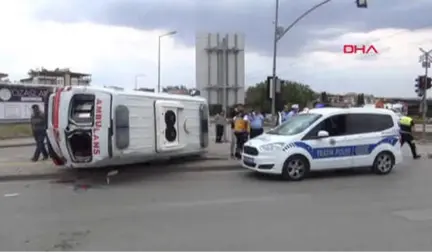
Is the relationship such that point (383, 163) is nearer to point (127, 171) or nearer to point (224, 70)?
point (127, 171)

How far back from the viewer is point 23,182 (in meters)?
11.9

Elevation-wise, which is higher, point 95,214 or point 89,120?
point 89,120

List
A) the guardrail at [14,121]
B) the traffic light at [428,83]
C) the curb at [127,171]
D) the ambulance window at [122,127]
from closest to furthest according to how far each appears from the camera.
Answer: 1. the ambulance window at [122,127]
2. the curb at [127,171]
3. the traffic light at [428,83]
4. the guardrail at [14,121]

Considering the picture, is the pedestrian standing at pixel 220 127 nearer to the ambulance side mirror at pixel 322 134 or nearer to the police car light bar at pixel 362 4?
the police car light bar at pixel 362 4

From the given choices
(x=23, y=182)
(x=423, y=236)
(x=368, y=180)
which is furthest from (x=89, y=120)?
(x=423, y=236)

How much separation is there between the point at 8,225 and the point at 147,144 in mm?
5272

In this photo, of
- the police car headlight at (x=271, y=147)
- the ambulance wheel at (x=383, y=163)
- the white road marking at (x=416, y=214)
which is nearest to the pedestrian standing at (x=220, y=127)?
the ambulance wheel at (x=383, y=163)

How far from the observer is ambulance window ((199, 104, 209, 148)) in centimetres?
1453

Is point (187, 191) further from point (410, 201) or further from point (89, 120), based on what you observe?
point (410, 201)

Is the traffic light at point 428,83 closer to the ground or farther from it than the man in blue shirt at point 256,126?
farther from it

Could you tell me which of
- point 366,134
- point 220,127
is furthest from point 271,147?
point 220,127

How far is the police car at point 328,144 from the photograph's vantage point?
38.4 ft

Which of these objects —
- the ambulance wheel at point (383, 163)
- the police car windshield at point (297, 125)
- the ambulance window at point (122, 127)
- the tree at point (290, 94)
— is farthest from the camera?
the tree at point (290, 94)

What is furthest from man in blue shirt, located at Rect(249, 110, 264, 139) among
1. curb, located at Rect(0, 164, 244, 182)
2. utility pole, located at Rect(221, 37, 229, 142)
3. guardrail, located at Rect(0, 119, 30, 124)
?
guardrail, located at Rect(0, 119, 30, 124)
